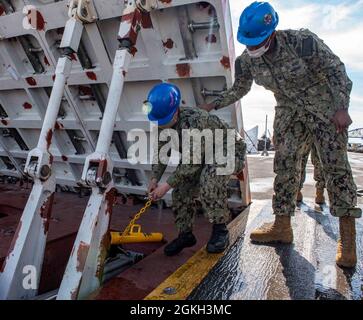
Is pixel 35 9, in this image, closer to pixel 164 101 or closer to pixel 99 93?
pixel 99 93

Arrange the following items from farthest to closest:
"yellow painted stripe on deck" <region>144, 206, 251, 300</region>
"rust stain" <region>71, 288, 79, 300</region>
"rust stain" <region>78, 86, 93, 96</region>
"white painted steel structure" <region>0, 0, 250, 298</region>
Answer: "rust stain" <region>78, 86, 93, 96</region>
"white painted steel structure" <region>0, 0, 250, 298</region>
"rust stain" <region>71, 288, 79, 300</region>
"yellow painted stripe on deck" <region>144, 206, 251, 300</region>

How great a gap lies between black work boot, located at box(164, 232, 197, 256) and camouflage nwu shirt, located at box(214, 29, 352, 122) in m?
1.10

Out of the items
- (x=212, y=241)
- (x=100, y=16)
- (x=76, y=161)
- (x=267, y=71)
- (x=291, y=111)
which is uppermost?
(x=100, y=16)

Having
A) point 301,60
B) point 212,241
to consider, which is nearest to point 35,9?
point 301,60

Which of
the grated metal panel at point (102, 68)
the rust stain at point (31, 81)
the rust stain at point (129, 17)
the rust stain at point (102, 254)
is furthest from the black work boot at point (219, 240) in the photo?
the rust stain at point (31, 81)

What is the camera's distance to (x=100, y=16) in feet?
8.41

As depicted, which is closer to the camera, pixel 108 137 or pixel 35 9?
pixel 108 137

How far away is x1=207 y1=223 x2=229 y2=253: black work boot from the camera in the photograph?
224cm

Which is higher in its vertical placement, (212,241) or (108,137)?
(108,137)

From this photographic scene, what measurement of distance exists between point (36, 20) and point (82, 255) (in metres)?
1.94

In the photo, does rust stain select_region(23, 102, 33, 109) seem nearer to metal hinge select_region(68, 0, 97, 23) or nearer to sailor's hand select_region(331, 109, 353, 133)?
metal hinge select_region(68, 0, 97, 23)

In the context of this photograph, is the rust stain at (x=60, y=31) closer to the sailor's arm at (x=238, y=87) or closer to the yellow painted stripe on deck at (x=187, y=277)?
the sailor's arm at (x=238, y=87)

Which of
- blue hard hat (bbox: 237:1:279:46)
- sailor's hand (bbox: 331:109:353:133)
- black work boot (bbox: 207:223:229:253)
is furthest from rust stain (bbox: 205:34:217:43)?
black work boot (bbox: 207:223:229:253)
